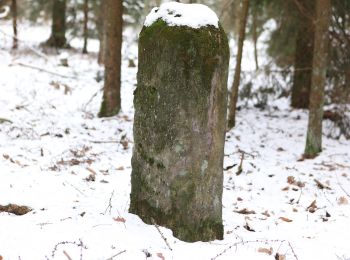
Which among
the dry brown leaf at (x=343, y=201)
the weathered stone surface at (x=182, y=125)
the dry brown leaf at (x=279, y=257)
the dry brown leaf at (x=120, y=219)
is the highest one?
the weathered stone surface at (x=182, y=125)

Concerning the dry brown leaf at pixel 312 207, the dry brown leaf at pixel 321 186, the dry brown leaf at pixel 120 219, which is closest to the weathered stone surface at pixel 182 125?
the dry brown leaf at pixel 120 219

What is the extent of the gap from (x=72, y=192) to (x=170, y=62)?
7.09 feet

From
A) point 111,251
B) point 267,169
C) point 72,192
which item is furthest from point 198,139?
point 267,169

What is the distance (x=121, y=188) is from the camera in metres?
5.25

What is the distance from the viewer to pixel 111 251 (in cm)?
310

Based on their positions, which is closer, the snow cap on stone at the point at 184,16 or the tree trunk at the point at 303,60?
the snow cap on stone at the point at 184,16

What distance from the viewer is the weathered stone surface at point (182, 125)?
334 cm

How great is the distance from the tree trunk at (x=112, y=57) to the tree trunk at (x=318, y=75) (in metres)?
4.22

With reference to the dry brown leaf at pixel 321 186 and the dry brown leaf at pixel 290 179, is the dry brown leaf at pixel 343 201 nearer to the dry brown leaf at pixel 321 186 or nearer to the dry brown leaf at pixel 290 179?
the dry brown leaf at pixel 321 186

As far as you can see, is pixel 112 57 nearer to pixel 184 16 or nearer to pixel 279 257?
pixel 184 16

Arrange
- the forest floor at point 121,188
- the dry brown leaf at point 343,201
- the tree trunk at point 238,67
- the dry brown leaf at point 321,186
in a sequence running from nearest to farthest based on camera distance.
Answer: the forest floor at point 121,188 < the dry brown leaf at point 343,201 < the dry brown leaf at point 321,186 < the tree trunk at point 238,67

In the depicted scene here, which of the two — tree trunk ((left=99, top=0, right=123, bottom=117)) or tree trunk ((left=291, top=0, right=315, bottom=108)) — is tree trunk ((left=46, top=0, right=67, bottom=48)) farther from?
tree trunk ((left=291, top=0, right=315, bottom=108))

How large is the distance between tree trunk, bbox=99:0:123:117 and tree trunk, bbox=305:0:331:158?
4.22 m

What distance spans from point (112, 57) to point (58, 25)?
35.4 feet
